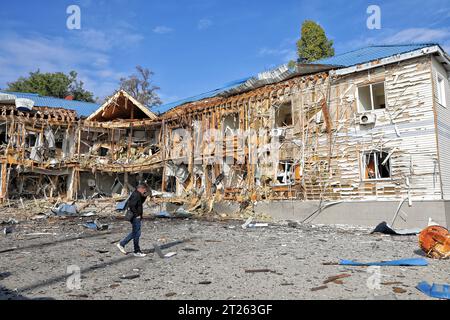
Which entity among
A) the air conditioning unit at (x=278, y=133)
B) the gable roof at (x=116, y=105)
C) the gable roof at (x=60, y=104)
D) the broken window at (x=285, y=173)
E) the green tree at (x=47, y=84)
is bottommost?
the broken window at (x=285, y=173)

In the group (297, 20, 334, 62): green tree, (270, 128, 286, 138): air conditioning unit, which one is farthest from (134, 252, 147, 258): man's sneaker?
(297, 20, 334, 62): green tree

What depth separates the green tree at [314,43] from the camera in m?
35.4

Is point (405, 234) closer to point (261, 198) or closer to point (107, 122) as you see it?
point (261, 198)

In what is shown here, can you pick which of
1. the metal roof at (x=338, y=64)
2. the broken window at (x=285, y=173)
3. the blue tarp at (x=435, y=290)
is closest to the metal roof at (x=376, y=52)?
the metal roof at (x=338, y=64)

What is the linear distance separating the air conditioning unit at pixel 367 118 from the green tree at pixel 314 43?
2255 cm

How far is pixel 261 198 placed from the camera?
17.2m

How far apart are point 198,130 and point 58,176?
31.2 ft

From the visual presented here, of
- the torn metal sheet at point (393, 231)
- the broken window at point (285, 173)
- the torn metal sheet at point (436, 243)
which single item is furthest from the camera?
the broken window at point (285, 173)

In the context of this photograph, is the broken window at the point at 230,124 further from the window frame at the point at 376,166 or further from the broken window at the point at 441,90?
the broken window at the point at 441,90

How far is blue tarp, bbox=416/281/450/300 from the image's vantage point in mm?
4812

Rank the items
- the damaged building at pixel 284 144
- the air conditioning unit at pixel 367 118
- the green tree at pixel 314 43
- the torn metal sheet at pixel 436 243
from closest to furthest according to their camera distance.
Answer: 1. the torn metal sheet at pixel 436 243
2. the damaged building at pixel 284 144
3. the air conditioning unit at pixel 367 118
4. the green tree at pixel 314 43

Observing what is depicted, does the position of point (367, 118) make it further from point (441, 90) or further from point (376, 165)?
point (441, 90)
